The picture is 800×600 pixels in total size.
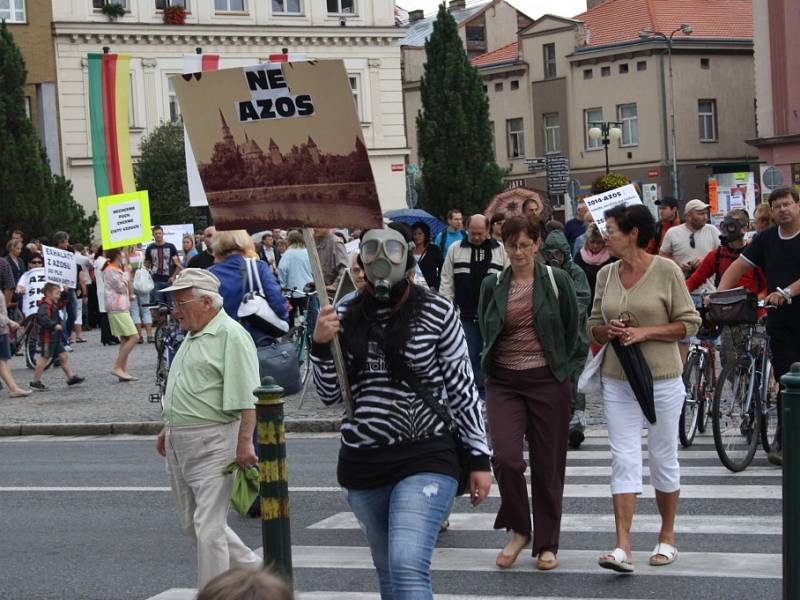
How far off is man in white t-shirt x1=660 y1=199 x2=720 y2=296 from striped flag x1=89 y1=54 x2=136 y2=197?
13.1 metres

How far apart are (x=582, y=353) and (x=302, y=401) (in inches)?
238

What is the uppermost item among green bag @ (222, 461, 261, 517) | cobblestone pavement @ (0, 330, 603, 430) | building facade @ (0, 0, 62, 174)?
building facade @ (0, 0, 62, 174)

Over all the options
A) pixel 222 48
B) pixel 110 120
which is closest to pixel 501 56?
pixel 222 48

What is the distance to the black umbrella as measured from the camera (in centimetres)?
782

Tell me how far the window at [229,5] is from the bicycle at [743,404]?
148 feet

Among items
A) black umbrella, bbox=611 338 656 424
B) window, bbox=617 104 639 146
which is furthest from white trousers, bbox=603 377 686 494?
window, bbox=617 104 639 146

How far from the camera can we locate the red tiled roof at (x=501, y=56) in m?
74.9

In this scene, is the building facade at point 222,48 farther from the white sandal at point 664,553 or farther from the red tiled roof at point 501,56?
the white sandal at point 664,553

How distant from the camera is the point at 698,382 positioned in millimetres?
11977

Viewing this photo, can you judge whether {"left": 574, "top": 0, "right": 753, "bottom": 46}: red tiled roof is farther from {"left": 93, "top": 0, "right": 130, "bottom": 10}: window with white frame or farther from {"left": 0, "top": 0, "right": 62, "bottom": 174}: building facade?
{"left": 0, "top": 0, "right": 62, "bottom": 174}: building facade

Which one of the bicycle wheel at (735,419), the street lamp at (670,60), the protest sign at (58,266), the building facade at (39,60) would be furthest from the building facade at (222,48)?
the bicycle wheel at (735,419)

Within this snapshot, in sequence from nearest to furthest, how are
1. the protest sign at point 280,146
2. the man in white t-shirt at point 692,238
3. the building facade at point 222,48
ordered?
the protest sign at point 280,146 < the man in white t-shirt at point 692,238 < the building facade at point 222,48

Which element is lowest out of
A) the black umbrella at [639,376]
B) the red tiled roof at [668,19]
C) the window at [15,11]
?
the black umbrella at [639,376]

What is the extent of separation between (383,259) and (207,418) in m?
2.09
